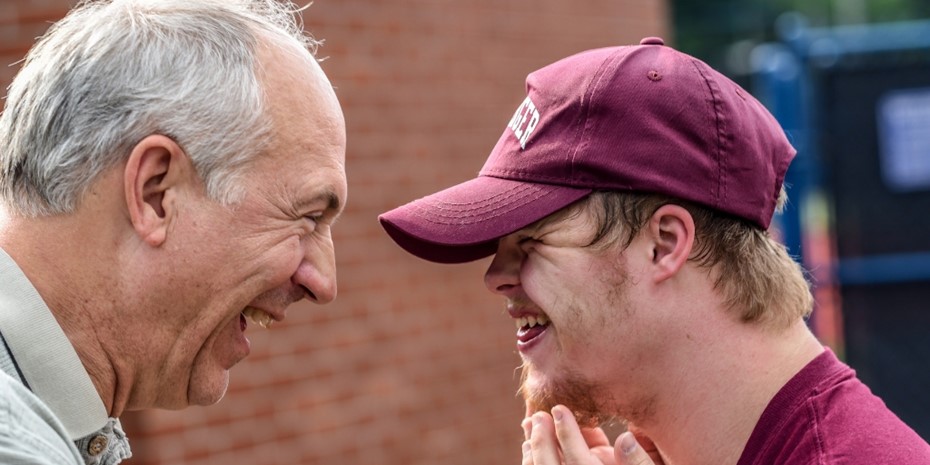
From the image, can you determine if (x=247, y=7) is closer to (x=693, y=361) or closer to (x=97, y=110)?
(x=97, y=110)

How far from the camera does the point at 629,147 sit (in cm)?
242

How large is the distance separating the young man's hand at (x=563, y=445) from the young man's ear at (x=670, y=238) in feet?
1.11

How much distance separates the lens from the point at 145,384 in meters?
2.32

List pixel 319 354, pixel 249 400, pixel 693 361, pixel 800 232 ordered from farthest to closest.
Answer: pixel 800 232, pixel 319 354, pixel 249 400, pixel 693 361

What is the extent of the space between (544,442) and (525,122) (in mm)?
663

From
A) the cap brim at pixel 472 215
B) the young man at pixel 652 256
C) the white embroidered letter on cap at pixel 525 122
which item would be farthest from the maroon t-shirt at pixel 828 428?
the white embroidered letter on cap at pixel 525 122

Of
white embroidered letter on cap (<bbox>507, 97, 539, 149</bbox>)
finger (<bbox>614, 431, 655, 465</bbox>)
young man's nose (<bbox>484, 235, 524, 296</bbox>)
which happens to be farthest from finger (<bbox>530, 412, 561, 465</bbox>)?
white embroidered letter on cap (<bbox>507, 97, 539, 149</bbox>)

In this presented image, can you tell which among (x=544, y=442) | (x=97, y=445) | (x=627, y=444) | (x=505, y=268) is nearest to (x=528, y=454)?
(x=544, y=442)

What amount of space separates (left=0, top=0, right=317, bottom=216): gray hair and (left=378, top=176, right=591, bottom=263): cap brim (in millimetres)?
460

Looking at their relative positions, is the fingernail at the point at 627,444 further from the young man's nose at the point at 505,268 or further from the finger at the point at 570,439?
the young man's nose at the point at 505,268

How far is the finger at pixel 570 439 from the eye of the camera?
241cm

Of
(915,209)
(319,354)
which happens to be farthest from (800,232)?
(319,354)

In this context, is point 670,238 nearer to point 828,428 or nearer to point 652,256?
point 652,256

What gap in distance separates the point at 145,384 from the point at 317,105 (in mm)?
622
